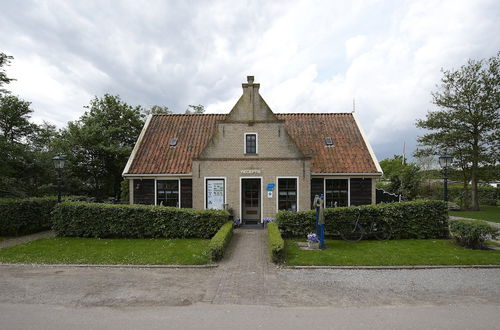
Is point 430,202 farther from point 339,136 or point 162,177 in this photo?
point 162,177

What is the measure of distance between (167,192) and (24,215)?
6990 mm

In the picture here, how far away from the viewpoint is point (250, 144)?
15.9 meters

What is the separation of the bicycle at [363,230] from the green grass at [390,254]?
1.93 feet

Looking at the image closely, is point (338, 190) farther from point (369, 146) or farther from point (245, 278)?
point (245, 278)

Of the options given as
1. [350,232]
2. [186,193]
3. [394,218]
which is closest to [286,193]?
[350,232]

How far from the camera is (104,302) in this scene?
6.33 metres

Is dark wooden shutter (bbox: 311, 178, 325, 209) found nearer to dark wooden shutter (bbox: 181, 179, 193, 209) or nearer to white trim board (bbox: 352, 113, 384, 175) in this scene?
white trim board (bbox: 352, 113, 384, 175)

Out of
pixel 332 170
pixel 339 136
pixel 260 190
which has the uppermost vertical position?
pixel 339 136

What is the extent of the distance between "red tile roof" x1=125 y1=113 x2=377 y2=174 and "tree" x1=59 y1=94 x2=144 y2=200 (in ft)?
14.7

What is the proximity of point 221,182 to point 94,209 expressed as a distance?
6.35 metres

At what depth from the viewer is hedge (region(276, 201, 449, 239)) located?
12281 millimetres

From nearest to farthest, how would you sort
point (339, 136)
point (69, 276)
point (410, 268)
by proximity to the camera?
point (69, 276) < point (410, 268) < point (339, 136)

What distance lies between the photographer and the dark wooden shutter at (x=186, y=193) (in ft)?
54.1

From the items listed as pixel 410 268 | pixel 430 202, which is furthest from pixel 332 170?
pixel 410 268
